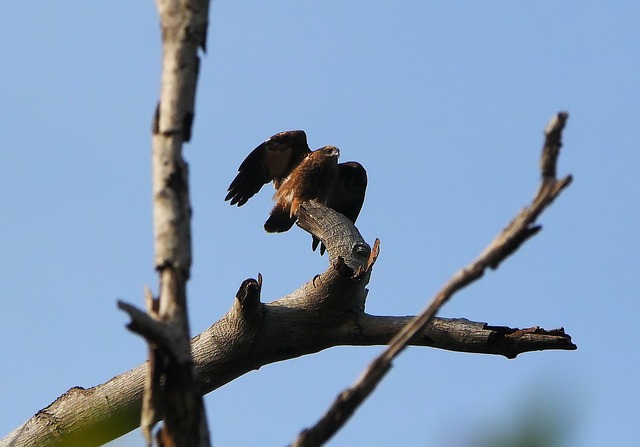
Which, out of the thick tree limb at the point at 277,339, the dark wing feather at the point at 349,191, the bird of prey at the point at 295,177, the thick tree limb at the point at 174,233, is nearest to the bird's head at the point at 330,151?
the bird of prey at the point at 295,177

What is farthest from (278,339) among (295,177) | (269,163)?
(269,163)

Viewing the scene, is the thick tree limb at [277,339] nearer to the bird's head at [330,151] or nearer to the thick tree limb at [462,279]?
the thick tree limb at [462,279]

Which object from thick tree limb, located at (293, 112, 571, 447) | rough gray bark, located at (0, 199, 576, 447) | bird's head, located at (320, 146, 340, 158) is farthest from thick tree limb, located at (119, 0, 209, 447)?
bird's head, located at (320, 146, 340, 158)

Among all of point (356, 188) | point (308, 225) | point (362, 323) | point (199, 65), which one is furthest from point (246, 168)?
point (199, 65)

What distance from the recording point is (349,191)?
27.0 ft

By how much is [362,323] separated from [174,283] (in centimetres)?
252

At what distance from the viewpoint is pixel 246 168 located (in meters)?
7.85

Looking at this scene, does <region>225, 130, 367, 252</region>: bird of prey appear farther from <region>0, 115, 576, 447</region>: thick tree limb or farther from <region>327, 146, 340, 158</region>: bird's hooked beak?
<region>0, 115, 576, 447</region>: thick tree limb

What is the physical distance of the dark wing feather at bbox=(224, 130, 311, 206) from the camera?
25.6 ft

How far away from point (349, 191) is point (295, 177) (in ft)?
2.42

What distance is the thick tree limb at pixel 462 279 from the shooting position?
101cm

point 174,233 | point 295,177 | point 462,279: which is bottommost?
point 462,279

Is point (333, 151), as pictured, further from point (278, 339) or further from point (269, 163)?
point (278, 339)

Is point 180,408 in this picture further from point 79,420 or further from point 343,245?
point 343,245
